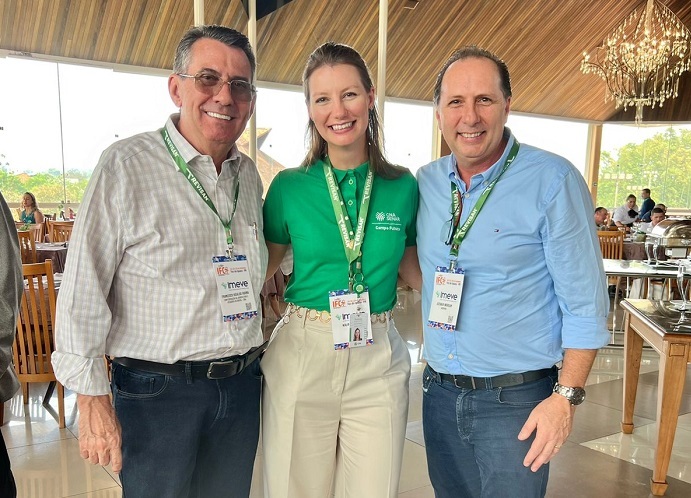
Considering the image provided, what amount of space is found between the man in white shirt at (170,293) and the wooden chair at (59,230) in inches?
272

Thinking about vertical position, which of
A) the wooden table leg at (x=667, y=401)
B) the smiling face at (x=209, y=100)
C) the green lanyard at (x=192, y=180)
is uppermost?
the smiling face at (x=209, y=100)

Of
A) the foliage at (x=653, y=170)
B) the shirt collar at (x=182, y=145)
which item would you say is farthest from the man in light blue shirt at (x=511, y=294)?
the foliage at (x=653, y=170)

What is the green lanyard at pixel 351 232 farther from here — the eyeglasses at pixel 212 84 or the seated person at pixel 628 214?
the seated person at pixel 628 214

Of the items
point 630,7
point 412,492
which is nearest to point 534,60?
point 630,7

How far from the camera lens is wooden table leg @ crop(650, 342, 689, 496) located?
2775 millimetres

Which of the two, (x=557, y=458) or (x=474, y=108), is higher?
(x=474, y=108)

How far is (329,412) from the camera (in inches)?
67.6

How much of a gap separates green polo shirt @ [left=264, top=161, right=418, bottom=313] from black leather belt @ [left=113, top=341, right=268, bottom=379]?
29cm

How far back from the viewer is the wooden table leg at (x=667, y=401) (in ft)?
9.11

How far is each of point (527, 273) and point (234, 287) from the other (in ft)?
2.76

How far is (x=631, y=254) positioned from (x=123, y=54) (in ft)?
28.2

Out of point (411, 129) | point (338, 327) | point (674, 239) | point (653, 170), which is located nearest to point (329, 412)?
point (338, 327)

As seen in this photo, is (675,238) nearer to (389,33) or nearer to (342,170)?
(342,170)

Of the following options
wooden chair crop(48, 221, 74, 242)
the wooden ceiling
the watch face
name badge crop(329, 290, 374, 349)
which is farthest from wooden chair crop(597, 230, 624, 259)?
wooden chair crop(48, 221, 74, 242)
